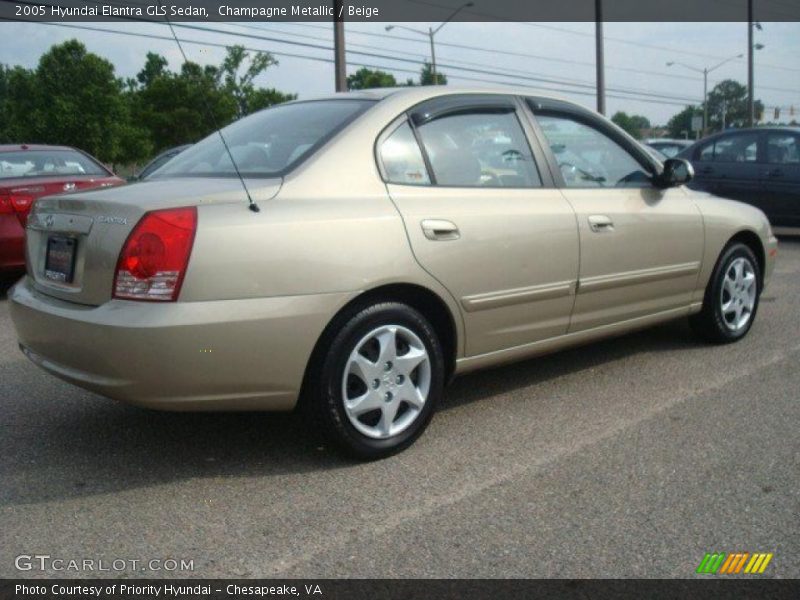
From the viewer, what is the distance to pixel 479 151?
407 centimetres

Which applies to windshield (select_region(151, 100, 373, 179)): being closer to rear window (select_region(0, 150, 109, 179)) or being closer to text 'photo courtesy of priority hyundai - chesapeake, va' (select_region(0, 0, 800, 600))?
text 'photo courtesy of priority hyundai - chesapeake, va' (select_region(0, 0, 800, 600))

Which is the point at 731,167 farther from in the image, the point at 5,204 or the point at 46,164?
the point at 5,204

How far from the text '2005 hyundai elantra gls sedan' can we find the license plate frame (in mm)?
11

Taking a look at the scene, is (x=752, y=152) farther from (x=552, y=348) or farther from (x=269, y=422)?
(x=269, y=422)

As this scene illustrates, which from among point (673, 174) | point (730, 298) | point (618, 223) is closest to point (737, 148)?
point (730, 298)

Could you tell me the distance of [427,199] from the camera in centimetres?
371

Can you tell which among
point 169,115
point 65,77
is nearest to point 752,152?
point 169,115

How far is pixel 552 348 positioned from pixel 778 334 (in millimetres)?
2296

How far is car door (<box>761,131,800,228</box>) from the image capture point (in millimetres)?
11211

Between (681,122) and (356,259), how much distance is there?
10699 cm

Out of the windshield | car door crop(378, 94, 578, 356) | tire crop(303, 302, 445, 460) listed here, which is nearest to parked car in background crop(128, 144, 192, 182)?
the windshield

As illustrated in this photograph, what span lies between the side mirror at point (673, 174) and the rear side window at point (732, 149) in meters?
7.54

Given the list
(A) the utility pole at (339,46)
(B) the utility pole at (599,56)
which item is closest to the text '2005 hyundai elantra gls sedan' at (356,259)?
(A) the utility pole at (339,46)

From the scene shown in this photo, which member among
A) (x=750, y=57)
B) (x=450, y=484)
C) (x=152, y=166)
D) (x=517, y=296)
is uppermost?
(x=750, y=57)
